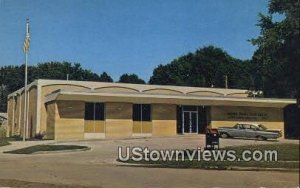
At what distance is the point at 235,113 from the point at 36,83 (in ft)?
60.5

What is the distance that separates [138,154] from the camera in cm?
2333

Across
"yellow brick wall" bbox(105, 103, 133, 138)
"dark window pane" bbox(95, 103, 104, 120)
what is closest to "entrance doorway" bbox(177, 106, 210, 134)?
"yellow brick wall" bbox(105, 103, 133, 138)

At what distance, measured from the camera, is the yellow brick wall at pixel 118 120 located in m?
44.2

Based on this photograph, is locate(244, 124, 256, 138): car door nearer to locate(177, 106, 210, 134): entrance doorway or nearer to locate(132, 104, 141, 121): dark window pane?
locate(177, 106, 210, 134): entrance doorway

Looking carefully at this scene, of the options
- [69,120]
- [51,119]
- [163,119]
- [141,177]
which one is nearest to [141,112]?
[163,119]

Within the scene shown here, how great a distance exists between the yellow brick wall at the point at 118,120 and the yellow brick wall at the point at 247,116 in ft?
26.2

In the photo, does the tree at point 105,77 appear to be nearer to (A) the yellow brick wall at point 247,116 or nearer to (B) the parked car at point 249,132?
(A) the yellow brick wall at point 247,116

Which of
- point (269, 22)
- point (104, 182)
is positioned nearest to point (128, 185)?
point (104, 182)

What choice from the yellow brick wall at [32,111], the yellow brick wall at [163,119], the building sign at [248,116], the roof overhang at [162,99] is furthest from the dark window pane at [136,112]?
the yellow brick wall at [32,111]

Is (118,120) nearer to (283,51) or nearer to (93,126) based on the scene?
(93,126)

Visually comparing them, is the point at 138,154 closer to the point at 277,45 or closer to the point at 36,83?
the point at 277,45

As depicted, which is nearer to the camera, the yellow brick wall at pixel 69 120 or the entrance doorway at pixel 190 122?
the yellow brick wall at pixel 69 120

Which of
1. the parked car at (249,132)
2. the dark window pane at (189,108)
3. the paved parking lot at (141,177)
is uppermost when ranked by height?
the dark window pane at (189,108)

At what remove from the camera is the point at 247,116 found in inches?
1954
